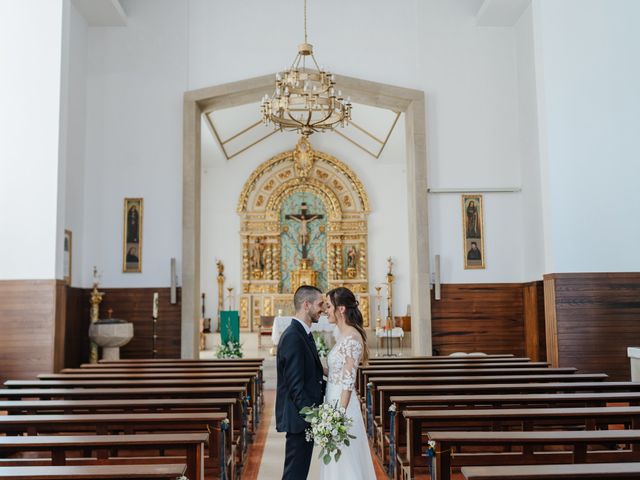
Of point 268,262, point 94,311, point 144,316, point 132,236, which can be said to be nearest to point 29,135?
point 132,236

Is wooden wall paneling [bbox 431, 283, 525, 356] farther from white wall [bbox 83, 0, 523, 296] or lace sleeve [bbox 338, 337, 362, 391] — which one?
lace sleeve [bbox 338, 337, 362, 391]

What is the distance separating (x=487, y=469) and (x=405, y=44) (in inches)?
380

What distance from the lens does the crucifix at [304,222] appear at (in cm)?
1836

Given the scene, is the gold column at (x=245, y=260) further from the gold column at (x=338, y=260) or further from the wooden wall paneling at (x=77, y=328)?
the wooden wall paneling at (x=77, y=328)

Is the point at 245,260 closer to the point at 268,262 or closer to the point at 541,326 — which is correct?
the point at 268,262

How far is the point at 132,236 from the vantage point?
10.8 meters

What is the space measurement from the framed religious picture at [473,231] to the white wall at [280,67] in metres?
0.14

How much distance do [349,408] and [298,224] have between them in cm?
1483

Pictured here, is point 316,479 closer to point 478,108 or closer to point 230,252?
point 478,108

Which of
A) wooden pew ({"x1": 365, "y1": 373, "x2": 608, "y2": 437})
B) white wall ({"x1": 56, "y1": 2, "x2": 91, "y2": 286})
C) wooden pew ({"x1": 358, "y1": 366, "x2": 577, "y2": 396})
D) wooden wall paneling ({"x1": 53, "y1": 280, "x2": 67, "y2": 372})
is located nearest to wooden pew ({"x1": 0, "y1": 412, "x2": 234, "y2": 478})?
wooden pew ({"x1": 365, "y1": 373, "x2": 608, "y2": 437})

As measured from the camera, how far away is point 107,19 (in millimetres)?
10789

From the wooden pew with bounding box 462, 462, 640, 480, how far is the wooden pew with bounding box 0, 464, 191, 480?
4.18 ft

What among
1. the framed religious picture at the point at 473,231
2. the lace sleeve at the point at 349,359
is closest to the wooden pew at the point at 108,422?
the lace sleeve at the point at 349,359

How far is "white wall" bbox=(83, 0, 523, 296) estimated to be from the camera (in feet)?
35.5
